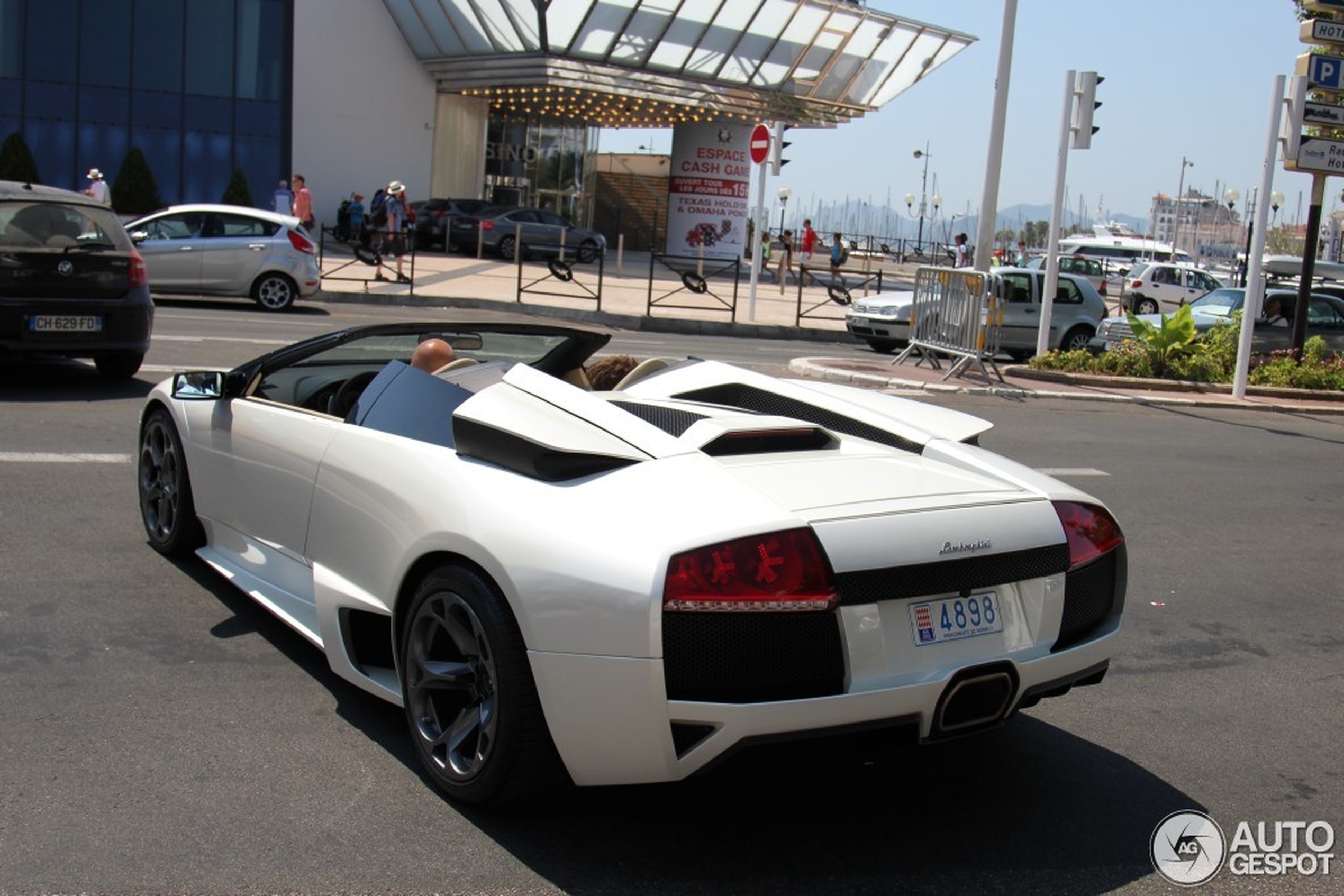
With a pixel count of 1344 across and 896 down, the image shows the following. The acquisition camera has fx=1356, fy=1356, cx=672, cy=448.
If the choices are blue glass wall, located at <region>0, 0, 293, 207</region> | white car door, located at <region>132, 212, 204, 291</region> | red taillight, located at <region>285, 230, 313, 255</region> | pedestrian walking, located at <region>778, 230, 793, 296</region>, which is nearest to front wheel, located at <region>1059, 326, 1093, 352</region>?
pedestrian walking, located at <region>778, 230, 793, 296</region>

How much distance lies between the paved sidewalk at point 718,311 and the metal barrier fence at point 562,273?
0.10 metres

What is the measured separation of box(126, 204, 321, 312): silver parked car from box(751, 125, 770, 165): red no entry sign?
865 cm

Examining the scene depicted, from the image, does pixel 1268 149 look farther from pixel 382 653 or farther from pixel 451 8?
pixel 451 8

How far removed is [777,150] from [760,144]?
1.50 ft

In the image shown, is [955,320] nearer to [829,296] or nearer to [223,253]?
[223,253]

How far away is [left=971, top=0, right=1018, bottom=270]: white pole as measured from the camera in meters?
20.3

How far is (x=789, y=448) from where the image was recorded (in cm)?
420

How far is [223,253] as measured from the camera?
20156mm

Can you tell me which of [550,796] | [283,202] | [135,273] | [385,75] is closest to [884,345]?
[135,273]

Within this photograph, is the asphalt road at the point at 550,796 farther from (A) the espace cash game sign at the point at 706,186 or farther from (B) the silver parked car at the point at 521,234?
(A) the espace cash game sign at the point at 706,186

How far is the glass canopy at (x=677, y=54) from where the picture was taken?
127ft

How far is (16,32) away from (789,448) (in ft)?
130

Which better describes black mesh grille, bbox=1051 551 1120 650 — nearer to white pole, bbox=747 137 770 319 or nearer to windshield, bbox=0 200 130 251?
windshield, bbox=0 200 130 251

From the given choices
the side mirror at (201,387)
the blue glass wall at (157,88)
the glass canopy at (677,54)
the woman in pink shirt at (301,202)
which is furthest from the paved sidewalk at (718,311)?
the side mirror at (201,387)
